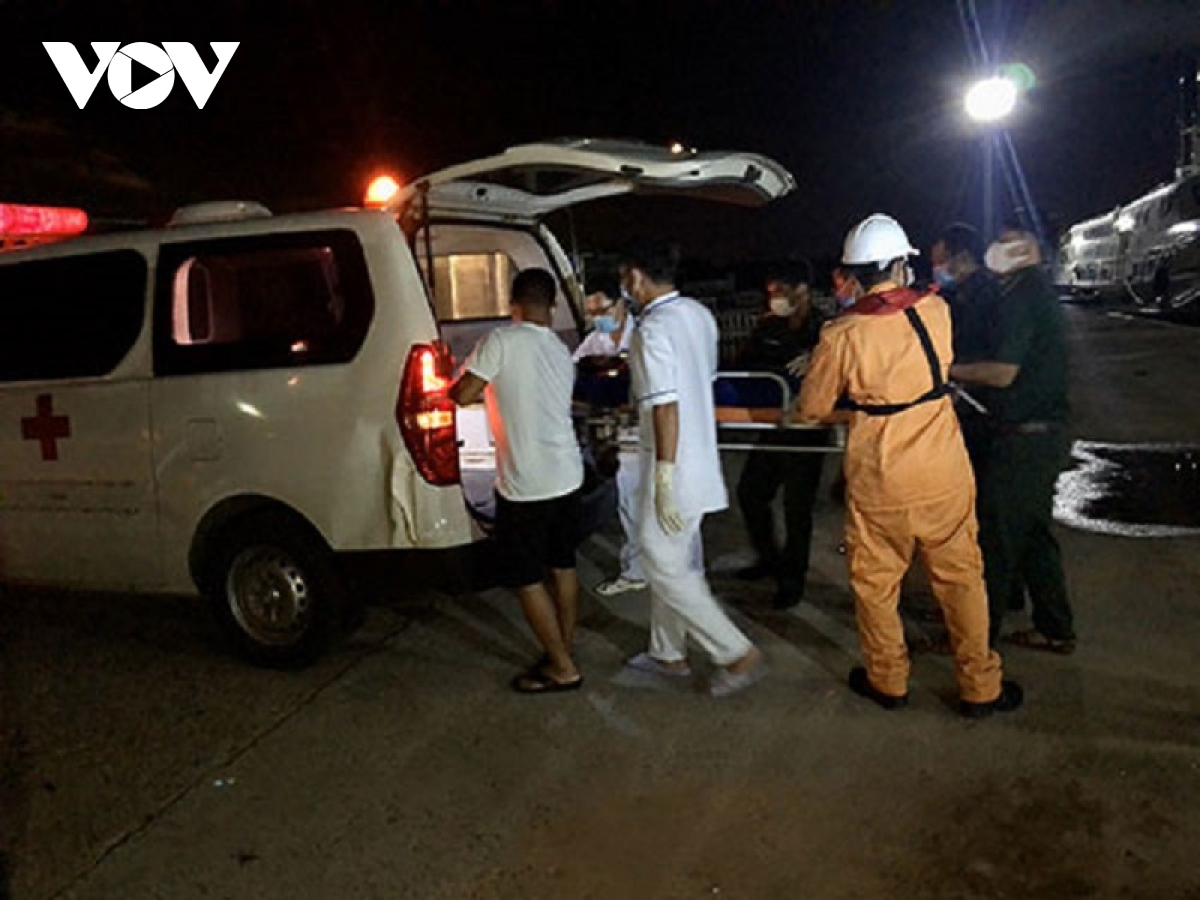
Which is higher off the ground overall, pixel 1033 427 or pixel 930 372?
pixel 930 372

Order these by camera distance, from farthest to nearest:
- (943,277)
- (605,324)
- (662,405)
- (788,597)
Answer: (605,324)
(943,277)
(788,597)
(662,405)

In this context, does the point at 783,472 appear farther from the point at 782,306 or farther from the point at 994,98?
the point at 994,98

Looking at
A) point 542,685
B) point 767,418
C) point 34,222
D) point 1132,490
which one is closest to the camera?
point 542,685

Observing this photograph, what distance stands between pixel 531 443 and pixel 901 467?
144 cm

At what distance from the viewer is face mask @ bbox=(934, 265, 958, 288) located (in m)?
5.33

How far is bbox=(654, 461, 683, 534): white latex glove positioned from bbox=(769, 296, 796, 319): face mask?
6.34 feet

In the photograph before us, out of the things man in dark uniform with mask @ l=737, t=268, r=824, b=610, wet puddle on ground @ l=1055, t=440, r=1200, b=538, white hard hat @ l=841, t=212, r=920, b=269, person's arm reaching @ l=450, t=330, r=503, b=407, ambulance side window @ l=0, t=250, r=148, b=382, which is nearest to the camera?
white hard hat @ l=841, t=212, r=920, b=269

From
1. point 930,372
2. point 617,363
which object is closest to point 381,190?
point 617,363

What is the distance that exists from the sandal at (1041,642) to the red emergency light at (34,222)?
5.28 metres

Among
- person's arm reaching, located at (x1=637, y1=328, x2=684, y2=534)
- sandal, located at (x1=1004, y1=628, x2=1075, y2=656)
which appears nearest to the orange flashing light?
person's arm reaching, located at (x1=637, y1=328, x2=684, y2=534)

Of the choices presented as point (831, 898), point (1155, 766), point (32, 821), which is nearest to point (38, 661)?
point (32, 821)

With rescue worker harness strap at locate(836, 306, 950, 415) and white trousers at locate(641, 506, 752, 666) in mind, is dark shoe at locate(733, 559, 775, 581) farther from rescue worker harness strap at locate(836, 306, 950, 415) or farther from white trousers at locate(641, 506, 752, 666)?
rescue worker harness strap at locate(836, 306, 950, 415)

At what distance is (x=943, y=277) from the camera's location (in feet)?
18.2

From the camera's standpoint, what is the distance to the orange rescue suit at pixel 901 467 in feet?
12.5
